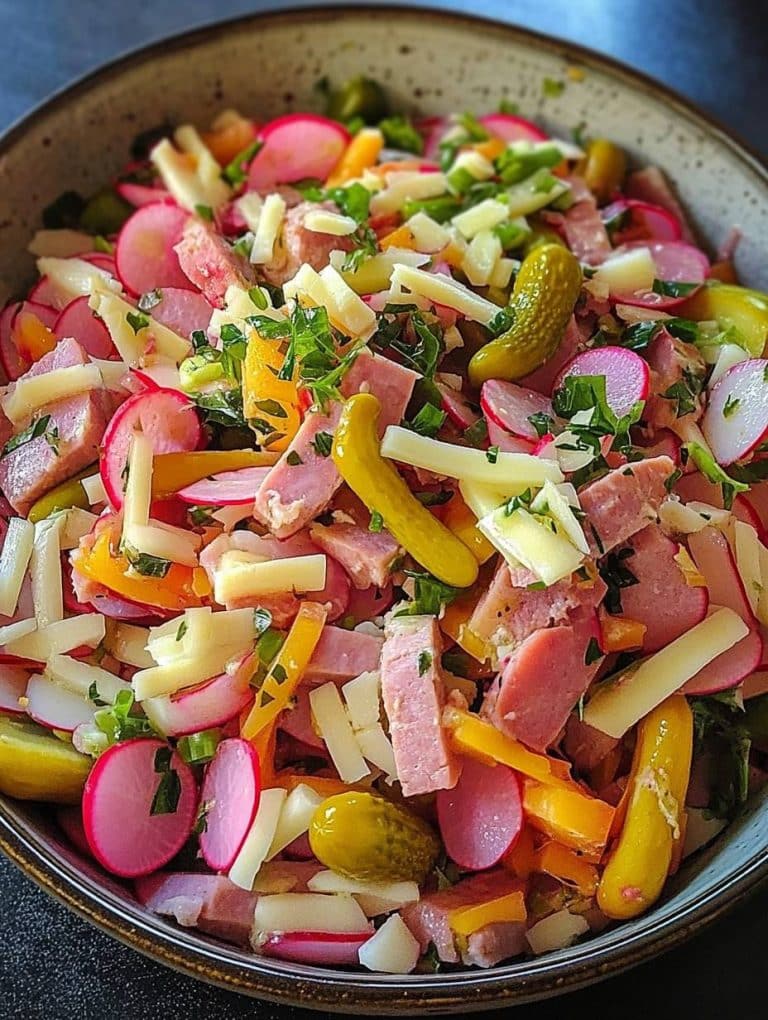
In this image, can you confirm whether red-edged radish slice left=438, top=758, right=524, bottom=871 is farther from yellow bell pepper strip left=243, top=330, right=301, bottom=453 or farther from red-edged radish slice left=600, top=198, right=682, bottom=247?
red-edged radish slice left=600, top=198, right=682, bottom=247

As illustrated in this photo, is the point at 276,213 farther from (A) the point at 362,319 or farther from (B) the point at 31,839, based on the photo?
(B) the point at 31,839

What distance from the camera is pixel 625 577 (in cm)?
167

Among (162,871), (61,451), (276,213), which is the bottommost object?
(162,871)

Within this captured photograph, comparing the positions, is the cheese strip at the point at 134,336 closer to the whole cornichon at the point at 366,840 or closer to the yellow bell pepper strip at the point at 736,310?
the whole cornichon at the point at 366,840

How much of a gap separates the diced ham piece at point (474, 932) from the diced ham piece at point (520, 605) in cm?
35

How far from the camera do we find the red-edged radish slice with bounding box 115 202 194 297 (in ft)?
6.82

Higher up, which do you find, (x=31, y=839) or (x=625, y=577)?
(x=625, y=577)

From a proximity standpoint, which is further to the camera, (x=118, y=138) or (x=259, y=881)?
(x=118, y=138)

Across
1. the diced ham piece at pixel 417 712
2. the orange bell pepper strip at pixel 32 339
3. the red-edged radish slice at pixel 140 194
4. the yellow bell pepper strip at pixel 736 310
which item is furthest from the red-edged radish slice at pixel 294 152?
the diced ham piece at pixel 417 712

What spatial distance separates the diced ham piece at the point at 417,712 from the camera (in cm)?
152

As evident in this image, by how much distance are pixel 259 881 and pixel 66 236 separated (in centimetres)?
140

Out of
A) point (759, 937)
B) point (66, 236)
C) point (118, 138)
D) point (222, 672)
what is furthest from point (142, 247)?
point (759, 937)

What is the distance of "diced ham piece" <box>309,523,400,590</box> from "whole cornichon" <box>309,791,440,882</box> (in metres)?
0.32

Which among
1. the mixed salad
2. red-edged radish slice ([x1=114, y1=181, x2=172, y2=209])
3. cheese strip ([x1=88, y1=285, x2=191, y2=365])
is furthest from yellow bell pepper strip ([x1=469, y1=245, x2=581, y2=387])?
red-edged radish slice ([x1=114, y1=181, x2=172, y2=209])
